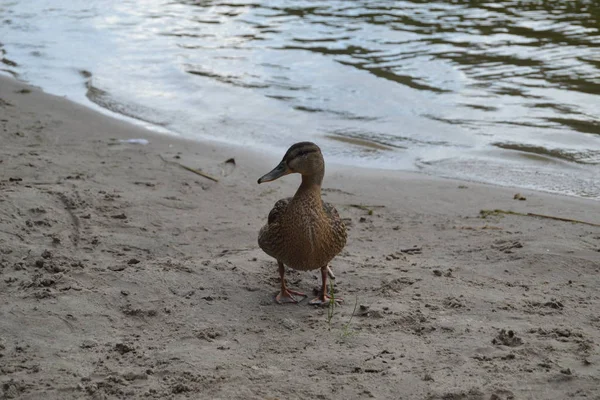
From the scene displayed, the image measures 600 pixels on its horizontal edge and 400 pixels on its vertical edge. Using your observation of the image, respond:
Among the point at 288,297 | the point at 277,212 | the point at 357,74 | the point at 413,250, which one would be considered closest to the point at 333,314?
the point at 288,297

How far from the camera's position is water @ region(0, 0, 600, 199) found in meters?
7.72

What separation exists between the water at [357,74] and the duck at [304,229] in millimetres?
2751

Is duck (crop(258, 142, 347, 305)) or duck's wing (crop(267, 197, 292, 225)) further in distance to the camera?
duck's wing (crop(267, 197, 292, 225))

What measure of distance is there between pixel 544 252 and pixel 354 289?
1335 mm

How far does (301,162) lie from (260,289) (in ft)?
2.69

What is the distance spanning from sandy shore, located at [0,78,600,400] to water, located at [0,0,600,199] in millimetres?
1083

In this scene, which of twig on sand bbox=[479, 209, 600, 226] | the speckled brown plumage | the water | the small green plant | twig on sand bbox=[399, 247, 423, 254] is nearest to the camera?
the small green plant

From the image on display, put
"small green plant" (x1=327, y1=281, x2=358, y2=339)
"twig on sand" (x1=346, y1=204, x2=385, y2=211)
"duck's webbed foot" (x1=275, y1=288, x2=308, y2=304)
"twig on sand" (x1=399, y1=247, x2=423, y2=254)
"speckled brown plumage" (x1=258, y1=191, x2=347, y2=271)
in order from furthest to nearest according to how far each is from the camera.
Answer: "twig on sand" (x1=346, y1=204, x2=385, y2=211) → "twig on sand" (x1=399, y1=247, x2=423, y2=254) → "duck's webbed foot" (x1=275, y1=288, x2=308, y2=304) → "speckled brown plumage" (x1=258, y1=191, x2=347, y2=271) → "small green plant" (x1=327, y1=281, x2=358, y2=339)

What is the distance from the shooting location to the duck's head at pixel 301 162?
14.9 feet

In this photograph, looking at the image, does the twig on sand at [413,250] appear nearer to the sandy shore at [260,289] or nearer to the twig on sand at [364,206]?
the sandy shore at [260,289]

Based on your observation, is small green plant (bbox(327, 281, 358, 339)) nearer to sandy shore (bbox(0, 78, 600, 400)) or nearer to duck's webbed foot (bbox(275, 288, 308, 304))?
sandy shore (bbox(0, 78, 600, 400))

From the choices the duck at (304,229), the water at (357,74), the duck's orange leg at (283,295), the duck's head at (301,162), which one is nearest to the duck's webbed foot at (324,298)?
the duck at (304,229)

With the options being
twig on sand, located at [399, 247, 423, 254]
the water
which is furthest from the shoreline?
twig on sand, located at [399, 247, 423, 254]

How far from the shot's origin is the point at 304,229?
4.44 meters
